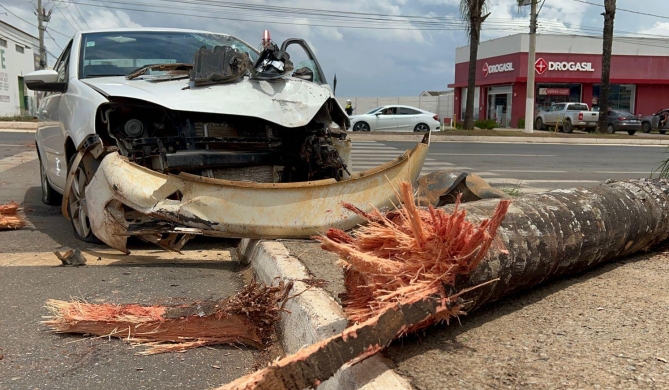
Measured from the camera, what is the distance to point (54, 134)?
5504mm

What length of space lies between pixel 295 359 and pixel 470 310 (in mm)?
975

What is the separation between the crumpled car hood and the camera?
4.18 metres

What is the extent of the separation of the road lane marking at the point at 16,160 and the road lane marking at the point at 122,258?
20.4 ft

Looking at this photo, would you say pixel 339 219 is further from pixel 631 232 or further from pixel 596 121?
pixel 596 121

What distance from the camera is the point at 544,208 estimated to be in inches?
121

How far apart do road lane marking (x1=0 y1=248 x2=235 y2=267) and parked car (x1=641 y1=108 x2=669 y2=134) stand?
3146cm

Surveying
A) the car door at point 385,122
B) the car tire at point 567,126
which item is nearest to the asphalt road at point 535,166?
the car door at point 385,122

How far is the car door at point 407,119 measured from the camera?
2645cm

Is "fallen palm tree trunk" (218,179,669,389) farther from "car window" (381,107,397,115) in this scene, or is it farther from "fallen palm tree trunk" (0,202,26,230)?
"car window" (381,107,397,115)

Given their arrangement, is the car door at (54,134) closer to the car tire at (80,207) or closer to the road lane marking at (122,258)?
the car tire at (80,207)

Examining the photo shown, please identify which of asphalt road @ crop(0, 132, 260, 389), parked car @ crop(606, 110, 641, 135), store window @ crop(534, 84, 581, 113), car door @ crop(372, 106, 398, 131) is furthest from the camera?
store window @ crop(534, 84, 581, 113)

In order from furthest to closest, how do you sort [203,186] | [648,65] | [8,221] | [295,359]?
[648,65] < [8,221] < [203,186] < [295,359]

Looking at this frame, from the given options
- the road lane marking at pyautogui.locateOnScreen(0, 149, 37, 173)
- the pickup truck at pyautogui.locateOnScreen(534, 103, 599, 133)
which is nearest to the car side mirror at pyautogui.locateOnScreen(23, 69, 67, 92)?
the road lane marking at pyautogui.locateOnScreen(0, 149, 37, 173)

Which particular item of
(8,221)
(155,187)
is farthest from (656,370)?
(8,221)
